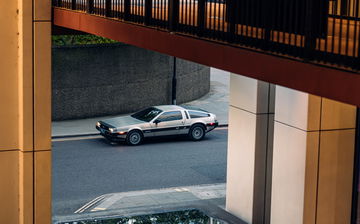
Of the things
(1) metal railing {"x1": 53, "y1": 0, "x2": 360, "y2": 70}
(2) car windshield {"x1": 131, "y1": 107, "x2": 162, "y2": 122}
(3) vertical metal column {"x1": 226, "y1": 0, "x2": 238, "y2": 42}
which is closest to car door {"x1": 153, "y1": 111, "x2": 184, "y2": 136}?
(2) car windshield {"x1": 131, "y1": 107, "x2": 162, "y2": 122}

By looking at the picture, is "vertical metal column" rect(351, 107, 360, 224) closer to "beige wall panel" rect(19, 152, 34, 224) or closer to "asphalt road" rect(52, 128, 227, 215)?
"beige wall panel" rect(19, 152, 34, 224)

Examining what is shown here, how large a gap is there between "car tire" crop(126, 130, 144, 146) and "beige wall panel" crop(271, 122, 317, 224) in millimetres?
A: 9944

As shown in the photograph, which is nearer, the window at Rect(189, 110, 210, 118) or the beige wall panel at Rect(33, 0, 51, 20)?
the beige wall panel at Rect(33, 0, 51, 20)

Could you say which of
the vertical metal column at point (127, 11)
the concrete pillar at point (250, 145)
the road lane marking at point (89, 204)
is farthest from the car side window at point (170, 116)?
the vertical metal column at point (127, 11)

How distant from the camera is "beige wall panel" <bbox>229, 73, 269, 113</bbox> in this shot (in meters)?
17.1

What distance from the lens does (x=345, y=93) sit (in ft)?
24.1

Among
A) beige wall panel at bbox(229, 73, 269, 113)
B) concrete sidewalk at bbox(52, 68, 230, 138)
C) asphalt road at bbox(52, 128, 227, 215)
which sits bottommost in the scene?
asphalt road at bbox(52, 128, 227, 215)

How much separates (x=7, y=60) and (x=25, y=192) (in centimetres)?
231

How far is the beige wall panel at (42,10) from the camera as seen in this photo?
42.8 feet

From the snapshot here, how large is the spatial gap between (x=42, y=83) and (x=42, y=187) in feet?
6.03

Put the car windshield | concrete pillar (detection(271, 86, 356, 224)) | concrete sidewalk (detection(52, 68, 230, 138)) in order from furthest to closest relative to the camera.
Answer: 1. concrete sidewalk (detection(52, 68, 230, 138))
2. the car windshield
3. concrete pillar (detection(271, 86, 356, 224))

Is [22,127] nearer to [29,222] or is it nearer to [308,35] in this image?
[29,222]

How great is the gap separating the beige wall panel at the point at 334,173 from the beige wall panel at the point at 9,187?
5723mm

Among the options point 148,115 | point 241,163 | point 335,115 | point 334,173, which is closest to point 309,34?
point 335,115
